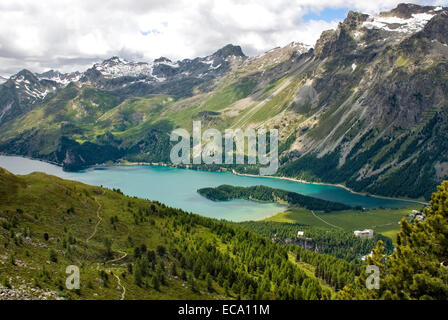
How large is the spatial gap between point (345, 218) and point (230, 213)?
5570cm

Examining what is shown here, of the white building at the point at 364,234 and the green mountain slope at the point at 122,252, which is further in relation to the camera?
the white building at the point at 364,234

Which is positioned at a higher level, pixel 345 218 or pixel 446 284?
pixel 446 284

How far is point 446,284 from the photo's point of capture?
32156 mm

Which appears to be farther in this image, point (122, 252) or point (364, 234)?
point (364, 234)

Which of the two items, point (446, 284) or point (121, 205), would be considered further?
point (121, 205)

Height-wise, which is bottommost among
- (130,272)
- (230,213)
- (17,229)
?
(230,213)

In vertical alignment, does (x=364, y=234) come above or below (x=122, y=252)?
below

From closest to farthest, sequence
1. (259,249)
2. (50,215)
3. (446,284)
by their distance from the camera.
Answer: (446,284) < (50,215) < (259,249)

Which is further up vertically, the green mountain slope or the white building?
the green mountain slope

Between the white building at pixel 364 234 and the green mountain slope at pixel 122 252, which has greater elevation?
the green mountain slope at pixel 122 252

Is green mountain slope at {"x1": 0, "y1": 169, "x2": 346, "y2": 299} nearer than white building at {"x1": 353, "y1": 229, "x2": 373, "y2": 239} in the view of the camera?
Yes
